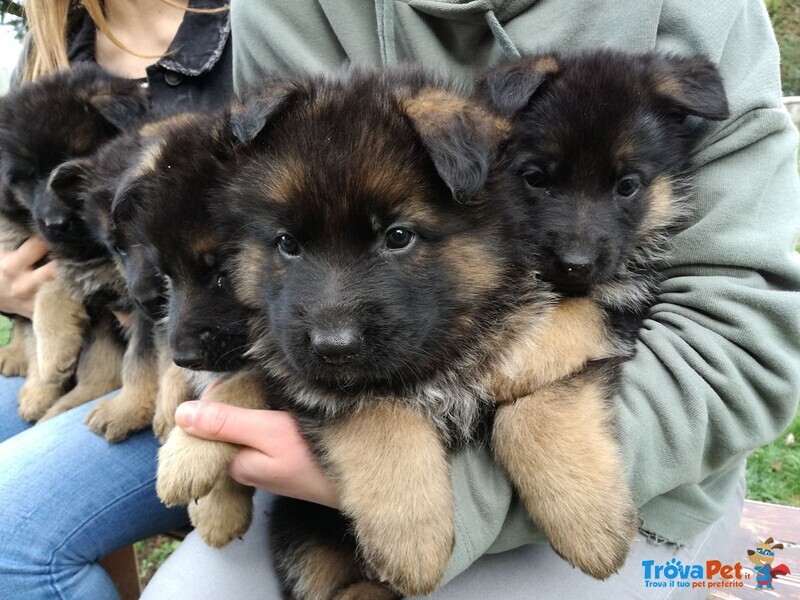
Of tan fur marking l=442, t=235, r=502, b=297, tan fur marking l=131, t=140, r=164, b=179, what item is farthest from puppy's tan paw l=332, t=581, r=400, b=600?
tan fur marking l=131, t=140, r=164, b=179

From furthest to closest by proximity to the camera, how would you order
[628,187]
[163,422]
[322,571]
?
[163,422], [628,187], [322,571]

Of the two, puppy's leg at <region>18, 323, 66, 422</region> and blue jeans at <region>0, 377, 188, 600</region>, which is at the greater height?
blue jeans at <region>0, 377, 188, 600</region>

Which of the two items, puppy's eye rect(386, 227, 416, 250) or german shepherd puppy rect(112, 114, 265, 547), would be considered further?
german shepherd puppy rect(112, 114, 265, 547)

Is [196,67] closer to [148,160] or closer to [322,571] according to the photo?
[148,160]

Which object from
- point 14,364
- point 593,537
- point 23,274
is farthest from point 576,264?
point 14,364

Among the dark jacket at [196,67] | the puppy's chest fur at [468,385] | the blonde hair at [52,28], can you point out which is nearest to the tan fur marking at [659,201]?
the puppy's chest fur at [468,385]

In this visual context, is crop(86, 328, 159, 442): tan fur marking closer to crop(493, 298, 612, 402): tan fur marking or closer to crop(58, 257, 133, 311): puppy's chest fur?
crop(58, 257, 133, 311): puppy's chest fur

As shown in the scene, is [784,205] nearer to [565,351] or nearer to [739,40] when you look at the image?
[739,40]

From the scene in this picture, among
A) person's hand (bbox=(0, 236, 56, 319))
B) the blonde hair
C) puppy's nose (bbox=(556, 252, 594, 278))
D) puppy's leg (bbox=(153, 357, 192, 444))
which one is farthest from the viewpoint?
the blonde hair
